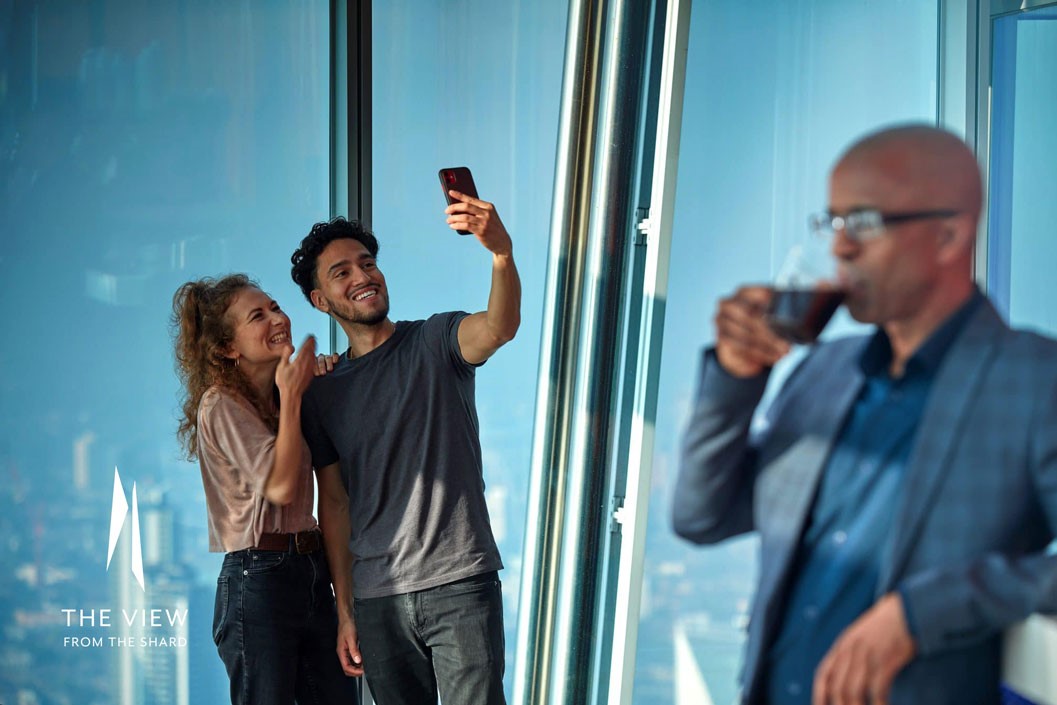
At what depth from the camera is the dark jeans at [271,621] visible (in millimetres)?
2457

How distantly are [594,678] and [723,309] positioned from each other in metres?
1.93

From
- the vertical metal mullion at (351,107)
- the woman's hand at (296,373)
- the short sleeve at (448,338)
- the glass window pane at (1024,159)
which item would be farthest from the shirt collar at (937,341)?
the vertical metal mullion at (351,107)

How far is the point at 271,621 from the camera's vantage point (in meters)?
2.45

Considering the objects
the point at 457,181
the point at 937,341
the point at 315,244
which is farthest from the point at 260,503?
the point at 937,341

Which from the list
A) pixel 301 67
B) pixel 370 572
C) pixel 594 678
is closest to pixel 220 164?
pixel 301 67

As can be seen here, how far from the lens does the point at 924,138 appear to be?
1186 millimetres

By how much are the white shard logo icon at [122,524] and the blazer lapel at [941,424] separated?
2668mm

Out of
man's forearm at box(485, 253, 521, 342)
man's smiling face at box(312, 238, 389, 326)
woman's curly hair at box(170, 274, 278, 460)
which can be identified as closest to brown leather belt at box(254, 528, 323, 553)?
woman's curly hair at box(170, 274, 278, 460)

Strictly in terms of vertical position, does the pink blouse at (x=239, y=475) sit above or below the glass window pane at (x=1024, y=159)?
below

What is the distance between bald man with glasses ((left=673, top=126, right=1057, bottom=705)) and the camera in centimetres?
112

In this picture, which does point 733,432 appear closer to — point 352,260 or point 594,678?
Result: point 352,260

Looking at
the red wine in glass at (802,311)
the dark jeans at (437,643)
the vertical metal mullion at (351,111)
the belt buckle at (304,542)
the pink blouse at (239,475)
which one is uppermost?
the vertical metal mullion at (351,111)

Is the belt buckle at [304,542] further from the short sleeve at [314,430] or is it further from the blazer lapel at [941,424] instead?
the blazer lapel at [941,424]

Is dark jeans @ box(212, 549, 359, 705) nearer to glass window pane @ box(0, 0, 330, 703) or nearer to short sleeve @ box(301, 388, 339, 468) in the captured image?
short sleeve @ box(301, 388, 339, 468)
